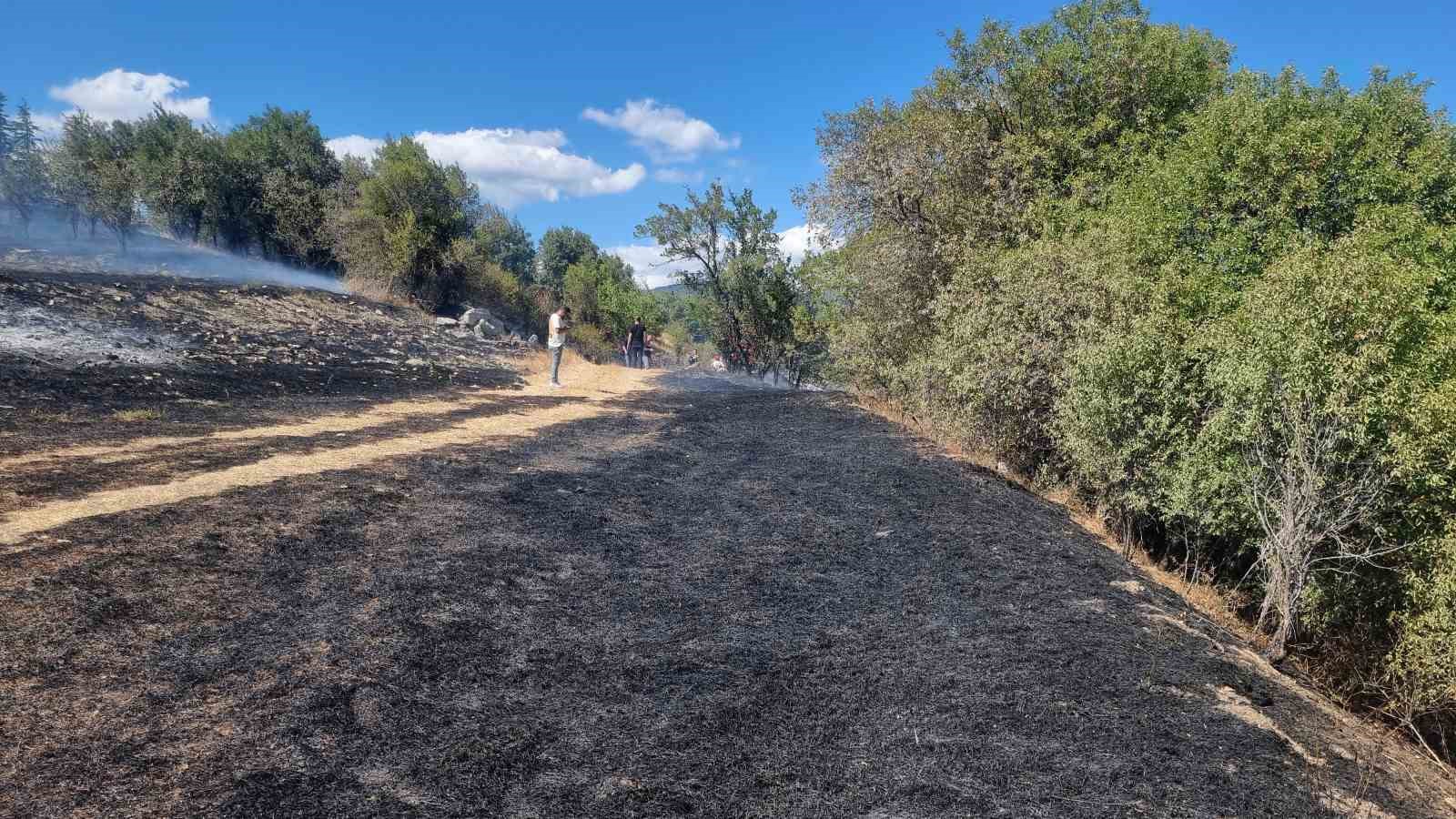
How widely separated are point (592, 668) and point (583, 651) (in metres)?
0.25

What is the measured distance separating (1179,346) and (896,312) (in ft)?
26.6

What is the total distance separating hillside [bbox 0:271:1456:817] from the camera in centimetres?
366

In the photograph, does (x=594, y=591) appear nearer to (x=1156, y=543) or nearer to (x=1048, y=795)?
(x=1048, y=795)

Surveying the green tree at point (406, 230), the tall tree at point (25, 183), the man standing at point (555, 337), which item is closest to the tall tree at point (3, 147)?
the tall tree at point (25, 183)

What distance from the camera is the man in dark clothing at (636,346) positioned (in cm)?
3075

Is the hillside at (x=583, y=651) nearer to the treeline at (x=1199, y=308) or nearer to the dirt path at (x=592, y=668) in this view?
the dirt path at (x=592, y=668)

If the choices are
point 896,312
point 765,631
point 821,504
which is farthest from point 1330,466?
point 896,312

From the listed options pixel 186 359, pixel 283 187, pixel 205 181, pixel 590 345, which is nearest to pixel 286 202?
pixel 283 187

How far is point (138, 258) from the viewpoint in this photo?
3466 centimetres

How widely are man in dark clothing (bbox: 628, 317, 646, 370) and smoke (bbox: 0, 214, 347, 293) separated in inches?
513

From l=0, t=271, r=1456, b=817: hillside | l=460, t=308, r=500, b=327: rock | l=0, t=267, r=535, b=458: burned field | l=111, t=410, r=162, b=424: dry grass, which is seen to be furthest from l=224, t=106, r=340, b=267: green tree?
l=0, t=271, r=1456, b=817: hillside

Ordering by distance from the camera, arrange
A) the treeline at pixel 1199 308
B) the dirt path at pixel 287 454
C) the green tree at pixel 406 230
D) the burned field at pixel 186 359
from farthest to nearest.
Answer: the green tree at pixel 406 230 → the burned field at pixel 186 359 → the treeline at pixel 1199 308 → the dirt path at pixel 287 454

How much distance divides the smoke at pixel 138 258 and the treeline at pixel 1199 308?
2531 cm

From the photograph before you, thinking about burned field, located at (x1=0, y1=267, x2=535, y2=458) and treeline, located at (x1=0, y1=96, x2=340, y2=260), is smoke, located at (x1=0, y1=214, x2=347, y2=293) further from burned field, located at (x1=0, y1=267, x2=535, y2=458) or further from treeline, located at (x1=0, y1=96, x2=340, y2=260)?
burned field, located at (x1=0, y1=267, x2=535, y2=458)
